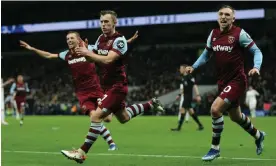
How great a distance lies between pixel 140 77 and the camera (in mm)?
45938

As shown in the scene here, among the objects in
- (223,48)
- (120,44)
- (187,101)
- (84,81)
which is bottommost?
(187,101)

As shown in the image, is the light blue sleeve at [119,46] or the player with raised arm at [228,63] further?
the player with raised arm at [228,63]

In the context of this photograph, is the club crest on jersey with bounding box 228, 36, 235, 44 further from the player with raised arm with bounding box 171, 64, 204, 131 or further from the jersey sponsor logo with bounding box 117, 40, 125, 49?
the player with raised arm with bounding box 171, 64, 204, 131

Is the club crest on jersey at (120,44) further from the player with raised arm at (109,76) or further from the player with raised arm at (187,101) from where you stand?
the player with raised arm at (187,101)

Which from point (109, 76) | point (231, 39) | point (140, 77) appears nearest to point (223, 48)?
point (231, 39)

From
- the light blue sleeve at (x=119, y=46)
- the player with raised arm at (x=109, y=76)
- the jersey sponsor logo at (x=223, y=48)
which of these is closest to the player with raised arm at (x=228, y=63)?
the jersey sponsor logo at (x=223, y=48)

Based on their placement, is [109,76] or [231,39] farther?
[109,76]

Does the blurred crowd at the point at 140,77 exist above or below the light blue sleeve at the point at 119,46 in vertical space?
below

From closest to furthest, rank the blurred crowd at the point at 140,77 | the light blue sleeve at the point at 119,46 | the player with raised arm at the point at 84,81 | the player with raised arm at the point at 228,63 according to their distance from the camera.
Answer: the light blue sleeve at the point at 119,46
the player with raised arm at the point at 228,63
the player with raised arm at the point at 84,81
the blurred crowd at the point at 140,77

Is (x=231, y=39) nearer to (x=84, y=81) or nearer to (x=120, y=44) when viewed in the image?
(x=120, y=44)

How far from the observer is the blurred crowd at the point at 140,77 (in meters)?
38.8

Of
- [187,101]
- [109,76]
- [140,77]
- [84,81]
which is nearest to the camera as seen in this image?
[109,76]

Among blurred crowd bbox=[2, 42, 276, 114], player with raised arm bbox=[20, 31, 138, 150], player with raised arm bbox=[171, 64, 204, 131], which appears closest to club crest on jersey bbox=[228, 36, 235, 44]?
player with raised arm bbox=[20, 31, 138, 150]

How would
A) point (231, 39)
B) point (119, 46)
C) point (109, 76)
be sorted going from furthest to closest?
point (109, 76) → point (231, 39) → point (119, 46)
